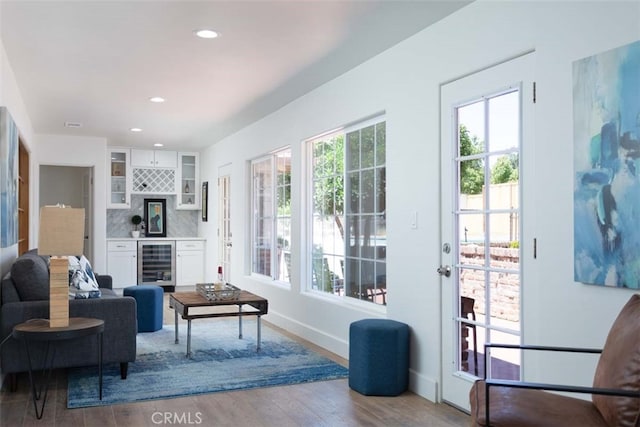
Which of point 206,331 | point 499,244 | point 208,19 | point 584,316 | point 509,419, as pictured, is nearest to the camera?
point 509,419

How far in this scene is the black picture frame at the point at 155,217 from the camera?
32.5 ft

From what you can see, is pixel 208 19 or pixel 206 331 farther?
pixel 206 331

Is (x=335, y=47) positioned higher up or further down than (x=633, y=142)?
higher up

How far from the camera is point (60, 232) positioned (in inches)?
139

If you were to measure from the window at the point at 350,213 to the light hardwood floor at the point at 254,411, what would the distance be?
3.46 ft

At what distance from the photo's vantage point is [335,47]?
4.09m

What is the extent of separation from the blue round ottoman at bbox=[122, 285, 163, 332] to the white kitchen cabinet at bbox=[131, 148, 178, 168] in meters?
4.28

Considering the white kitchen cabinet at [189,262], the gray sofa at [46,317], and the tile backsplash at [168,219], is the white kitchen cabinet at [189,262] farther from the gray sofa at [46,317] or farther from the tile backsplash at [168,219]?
the gray sofa at [46,317]

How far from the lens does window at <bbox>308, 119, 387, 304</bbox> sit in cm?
448

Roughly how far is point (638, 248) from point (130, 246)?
27.0 feet

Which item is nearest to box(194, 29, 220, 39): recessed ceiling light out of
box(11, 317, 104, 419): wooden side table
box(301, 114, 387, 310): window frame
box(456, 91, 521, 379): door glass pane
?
box(301, 114, 387, 310): window frame

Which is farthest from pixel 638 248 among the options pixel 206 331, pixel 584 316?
pixel 206 331

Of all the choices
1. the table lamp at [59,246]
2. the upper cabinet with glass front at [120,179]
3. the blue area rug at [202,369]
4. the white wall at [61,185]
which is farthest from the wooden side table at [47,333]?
the white wall at [61,185]

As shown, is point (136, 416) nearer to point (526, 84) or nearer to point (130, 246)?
point (526, 84)
